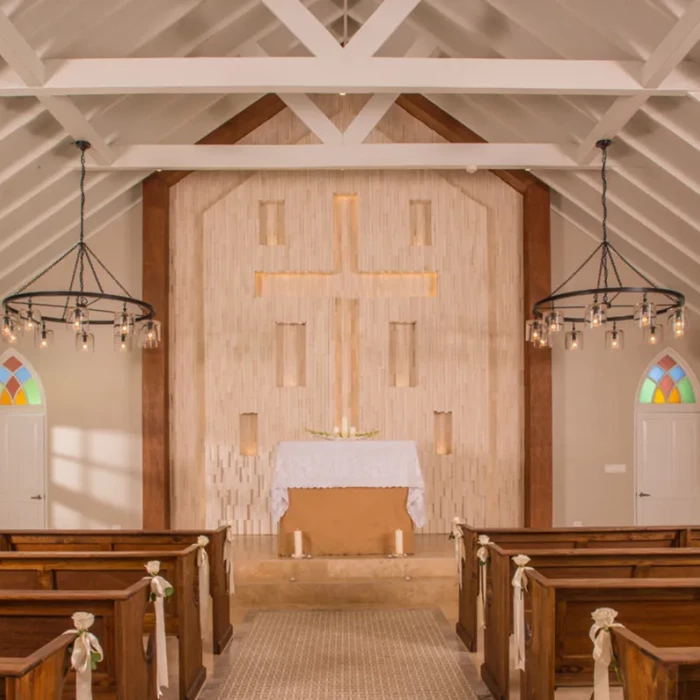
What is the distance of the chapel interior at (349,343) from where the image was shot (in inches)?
187

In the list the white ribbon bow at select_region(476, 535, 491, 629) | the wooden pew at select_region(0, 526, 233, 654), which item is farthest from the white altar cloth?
the white ribbon bow at select_region(476, 535, 491, 629)

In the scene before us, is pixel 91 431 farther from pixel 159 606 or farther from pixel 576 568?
pixel 576 568

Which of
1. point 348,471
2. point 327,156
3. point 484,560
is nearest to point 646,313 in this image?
point 484,560

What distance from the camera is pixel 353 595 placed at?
6.73 meters

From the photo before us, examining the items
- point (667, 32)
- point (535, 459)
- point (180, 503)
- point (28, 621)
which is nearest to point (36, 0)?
point (28, 621)

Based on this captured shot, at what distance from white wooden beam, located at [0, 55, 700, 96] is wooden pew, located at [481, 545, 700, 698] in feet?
11.1

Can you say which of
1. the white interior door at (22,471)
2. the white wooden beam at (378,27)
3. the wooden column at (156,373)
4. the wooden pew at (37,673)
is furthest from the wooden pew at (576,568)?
the white interior door at (22,471)

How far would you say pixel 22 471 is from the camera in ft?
29.4

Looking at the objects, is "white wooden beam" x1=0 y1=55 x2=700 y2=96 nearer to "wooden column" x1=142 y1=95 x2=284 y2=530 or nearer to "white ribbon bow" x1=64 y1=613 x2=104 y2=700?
"wooden column" x1=142 y1=95 x2=284 y2=530

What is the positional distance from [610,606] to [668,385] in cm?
599

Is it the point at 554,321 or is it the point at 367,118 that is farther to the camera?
the point at 367,118

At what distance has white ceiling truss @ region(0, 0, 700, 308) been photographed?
5.35m

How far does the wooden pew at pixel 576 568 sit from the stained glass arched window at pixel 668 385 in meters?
4.82

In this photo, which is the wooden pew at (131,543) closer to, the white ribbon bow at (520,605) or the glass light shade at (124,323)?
the glass light shade at (124,323)
